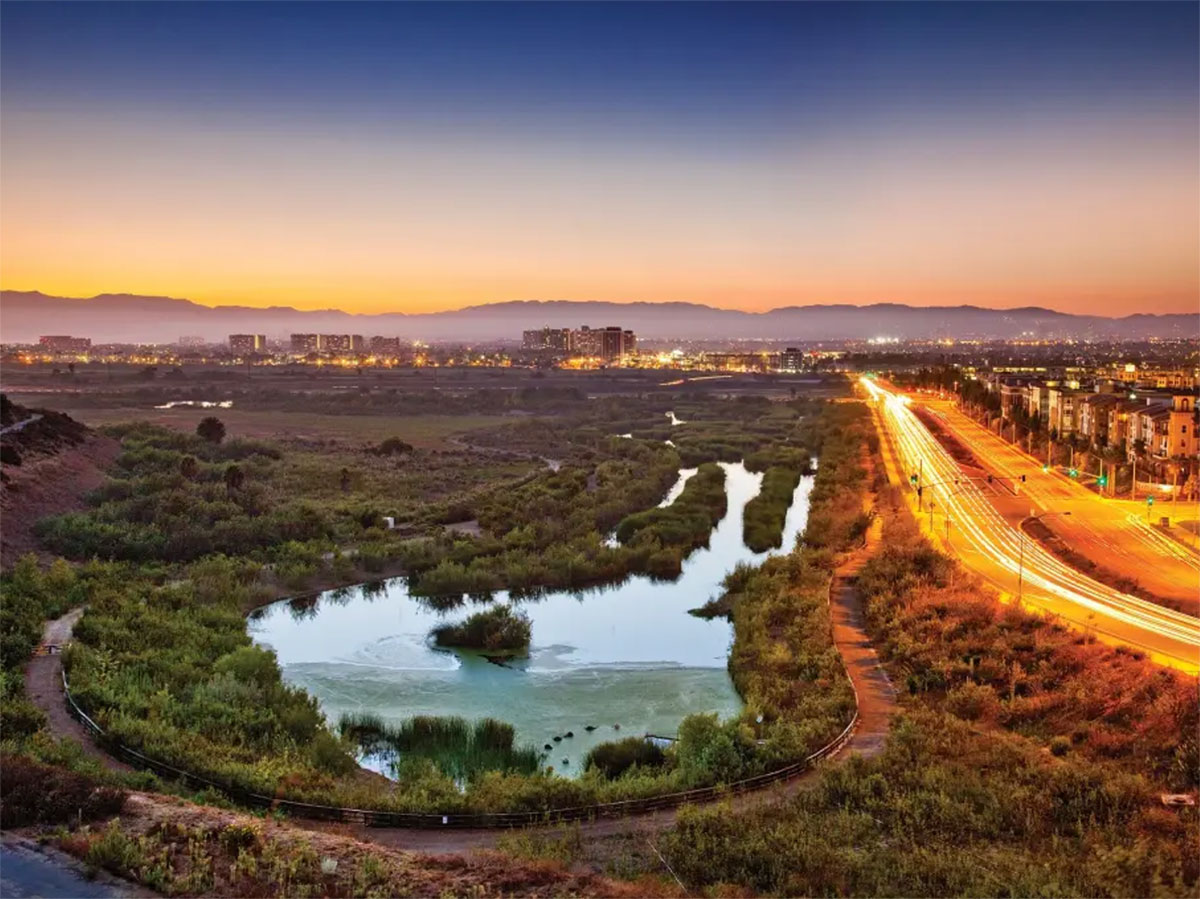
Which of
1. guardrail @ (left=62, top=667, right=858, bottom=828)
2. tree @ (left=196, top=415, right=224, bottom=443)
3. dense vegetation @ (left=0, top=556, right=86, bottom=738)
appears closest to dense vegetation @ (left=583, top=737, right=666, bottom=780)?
guardrail @ (left=62, top=667, right=858, bottom=828)

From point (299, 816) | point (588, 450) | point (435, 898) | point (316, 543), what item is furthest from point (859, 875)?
point (588, 450)

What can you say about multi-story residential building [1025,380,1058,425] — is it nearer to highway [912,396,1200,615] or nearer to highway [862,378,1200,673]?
highway [912,396,1200,615]

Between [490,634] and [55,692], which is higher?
[55,692]

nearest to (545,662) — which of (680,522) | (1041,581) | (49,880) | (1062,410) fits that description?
(1041,581)

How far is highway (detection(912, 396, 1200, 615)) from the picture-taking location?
26.0 m

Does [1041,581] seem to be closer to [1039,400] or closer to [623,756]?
[623,756]

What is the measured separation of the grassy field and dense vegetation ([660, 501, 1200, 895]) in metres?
48.9

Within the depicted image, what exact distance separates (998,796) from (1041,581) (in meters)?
13.4

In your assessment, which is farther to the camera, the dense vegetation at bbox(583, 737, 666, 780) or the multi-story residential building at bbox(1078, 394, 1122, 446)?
the multi-story residential building at bbox(1078, 394, 1122, 446)

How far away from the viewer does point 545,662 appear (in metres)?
23.3

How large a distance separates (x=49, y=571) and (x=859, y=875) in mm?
24931

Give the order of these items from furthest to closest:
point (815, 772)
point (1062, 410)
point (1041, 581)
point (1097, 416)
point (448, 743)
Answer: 1. point (1062, 410)
2. point (1097, 416)
3. point (1041, 581)
4. point (448, 743)
5. point (815, 772)

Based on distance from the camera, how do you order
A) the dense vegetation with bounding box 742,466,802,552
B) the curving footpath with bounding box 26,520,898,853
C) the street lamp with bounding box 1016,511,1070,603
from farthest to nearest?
1. the dense vegetation with bounding box 742,466,802,552
2. the street lamp with bounding box 1016,511,1070,603
3. the curving footpath with bounding box 26,520,898,853

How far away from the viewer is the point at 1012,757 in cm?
1556
